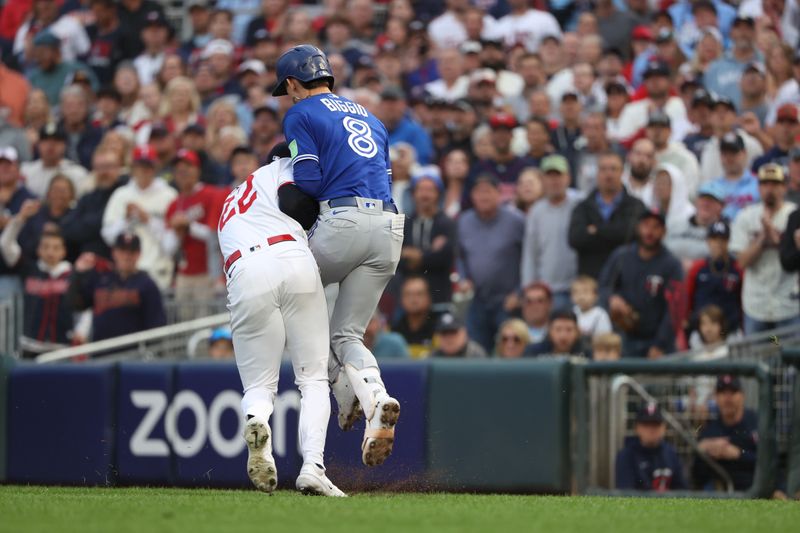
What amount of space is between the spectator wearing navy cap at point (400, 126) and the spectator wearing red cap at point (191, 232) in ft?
7.13

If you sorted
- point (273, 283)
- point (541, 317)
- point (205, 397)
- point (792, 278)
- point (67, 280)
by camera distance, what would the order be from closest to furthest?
1. point (273, 283)
2. point (205, 397)
3. point (792, 278)
4. point (541, 317)
5. point (67, 280)

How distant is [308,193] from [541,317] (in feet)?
18.7

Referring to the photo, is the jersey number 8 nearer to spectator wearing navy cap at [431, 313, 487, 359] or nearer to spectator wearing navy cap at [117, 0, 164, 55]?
spectator wearing navy cap at [431, 313, 487, 359]

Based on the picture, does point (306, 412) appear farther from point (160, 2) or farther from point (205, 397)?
point (160, 2)

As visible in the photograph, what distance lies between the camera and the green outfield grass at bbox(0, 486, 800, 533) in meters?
6.31

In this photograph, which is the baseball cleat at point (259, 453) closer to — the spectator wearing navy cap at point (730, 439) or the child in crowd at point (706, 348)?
the spectator wearing navy cap at point (730, 439)

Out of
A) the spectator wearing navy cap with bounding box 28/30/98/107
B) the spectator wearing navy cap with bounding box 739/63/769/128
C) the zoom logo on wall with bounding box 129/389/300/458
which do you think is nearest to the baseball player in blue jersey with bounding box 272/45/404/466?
the zoom logo on wall with bounding box 129/389/300/458

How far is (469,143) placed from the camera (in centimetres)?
1641

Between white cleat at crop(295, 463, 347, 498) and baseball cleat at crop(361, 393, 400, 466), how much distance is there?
0.87 ft

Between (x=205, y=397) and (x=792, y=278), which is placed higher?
(x=792, y=278)

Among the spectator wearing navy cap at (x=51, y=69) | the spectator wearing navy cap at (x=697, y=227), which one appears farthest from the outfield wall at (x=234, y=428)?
the spectator wearing navy cap at (x=51, y=69)

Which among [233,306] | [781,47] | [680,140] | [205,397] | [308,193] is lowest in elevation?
[205,397]

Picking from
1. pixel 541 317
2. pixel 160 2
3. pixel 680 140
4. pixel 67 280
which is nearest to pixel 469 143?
pixel 680 140

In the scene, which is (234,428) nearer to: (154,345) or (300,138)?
(154,345)
